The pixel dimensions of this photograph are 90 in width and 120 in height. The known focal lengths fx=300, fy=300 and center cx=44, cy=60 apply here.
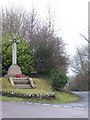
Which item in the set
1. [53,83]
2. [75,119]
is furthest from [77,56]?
[75,119]

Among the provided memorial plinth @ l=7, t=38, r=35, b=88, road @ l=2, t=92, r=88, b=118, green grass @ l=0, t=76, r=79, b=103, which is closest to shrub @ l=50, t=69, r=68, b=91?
green grass @ l=0, t=76, r=79, b=103

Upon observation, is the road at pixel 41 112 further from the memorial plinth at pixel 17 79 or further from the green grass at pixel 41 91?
the memorial plinth at pixel 17 79

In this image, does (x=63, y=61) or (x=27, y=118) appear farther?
(x=63, y=61)

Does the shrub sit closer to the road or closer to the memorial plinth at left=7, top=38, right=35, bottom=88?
the memorial plinth at left=7, top=38, right=35, bottom=88

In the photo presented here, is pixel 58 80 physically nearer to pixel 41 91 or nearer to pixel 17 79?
pixel 17 79

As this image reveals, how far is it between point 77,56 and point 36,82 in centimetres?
3296

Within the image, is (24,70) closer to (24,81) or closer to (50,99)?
(24,81)

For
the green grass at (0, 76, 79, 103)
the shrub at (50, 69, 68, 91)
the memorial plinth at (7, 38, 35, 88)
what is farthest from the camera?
the shrub at (50, 69, 68, 91)

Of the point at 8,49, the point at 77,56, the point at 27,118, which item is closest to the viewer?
the point at 27,118

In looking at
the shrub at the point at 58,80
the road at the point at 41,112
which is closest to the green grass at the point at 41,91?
the shrub at the point at 58,80

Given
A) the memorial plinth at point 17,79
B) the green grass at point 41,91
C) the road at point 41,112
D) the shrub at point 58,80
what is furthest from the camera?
the shrub at point 58,80

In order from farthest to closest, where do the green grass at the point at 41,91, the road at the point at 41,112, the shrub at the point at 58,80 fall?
the shrub at the point at 58,80
the green grass at the point at 41,91
the road at the point at 41,112

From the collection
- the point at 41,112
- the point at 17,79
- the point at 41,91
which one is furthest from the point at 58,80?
the point at 41,112

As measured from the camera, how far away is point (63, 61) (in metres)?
36.1
